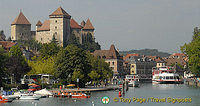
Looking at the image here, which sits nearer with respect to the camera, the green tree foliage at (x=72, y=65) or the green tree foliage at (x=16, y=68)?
the green tree foliage at (x=72, y=65)

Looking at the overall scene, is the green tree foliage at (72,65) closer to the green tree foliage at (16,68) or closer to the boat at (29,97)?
the green tree foliage at (16,68)

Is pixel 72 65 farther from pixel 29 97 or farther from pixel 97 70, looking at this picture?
pixel 29 97

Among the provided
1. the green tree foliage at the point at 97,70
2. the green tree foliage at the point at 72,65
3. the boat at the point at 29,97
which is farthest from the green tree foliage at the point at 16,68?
the boat at the point at 29,97

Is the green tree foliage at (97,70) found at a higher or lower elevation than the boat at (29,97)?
higher

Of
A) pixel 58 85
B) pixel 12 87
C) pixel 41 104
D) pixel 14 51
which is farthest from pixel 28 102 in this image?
pixel 14 51

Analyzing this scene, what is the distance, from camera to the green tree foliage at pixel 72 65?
9931 cm

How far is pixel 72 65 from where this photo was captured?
99938mm

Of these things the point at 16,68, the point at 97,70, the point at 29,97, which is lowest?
the point at 29,97

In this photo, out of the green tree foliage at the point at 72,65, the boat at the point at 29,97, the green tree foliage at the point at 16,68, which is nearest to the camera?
the boat at the point at 29,97

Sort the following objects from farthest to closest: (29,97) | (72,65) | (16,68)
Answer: (16,68), (72,65), (29,97)

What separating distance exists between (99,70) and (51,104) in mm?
42975

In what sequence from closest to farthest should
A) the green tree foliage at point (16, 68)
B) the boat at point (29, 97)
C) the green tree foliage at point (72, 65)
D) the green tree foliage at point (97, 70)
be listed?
the boat at point (29, 97)
the green tree foliage at point (72, 65)
the green tree foliage at point (16, 68)
the green tree foliage at point (97, 70)

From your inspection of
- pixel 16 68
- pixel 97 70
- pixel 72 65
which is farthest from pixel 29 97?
pixel 97 70

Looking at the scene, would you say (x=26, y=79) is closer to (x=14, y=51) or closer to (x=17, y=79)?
(x=17, y=79)
